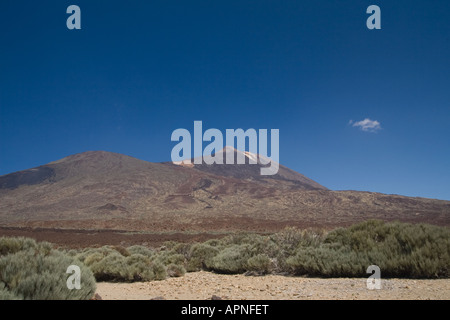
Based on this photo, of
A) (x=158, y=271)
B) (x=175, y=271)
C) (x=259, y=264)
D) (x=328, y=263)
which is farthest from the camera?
(x=175, y=271)

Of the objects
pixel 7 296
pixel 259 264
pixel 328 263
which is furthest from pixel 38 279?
pixel 328 263

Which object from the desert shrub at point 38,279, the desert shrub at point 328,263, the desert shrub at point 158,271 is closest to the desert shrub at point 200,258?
the desert shrub at point 158,271

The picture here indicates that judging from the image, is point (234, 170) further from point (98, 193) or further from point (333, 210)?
point (333, 210)

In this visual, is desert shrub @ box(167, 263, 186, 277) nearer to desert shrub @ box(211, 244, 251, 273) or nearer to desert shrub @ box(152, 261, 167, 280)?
desert shrub @ box(152, 261, 167, 280)

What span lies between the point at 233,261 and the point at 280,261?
1605mm

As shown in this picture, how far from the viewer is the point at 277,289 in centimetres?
696

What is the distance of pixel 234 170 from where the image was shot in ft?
495

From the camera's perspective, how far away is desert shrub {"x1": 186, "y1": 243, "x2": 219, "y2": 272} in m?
11.7

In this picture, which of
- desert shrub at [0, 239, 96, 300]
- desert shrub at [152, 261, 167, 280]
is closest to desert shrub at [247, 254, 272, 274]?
desert shrub at [152, 261, 167, 280]

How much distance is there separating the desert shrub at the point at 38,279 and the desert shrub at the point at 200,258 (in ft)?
21.9

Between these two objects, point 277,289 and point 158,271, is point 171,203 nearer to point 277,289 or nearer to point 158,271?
point 158,271

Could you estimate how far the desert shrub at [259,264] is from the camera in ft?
31.5

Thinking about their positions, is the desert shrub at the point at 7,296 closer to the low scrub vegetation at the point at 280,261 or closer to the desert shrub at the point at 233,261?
the low scrub vegetation at the point at 280,261
